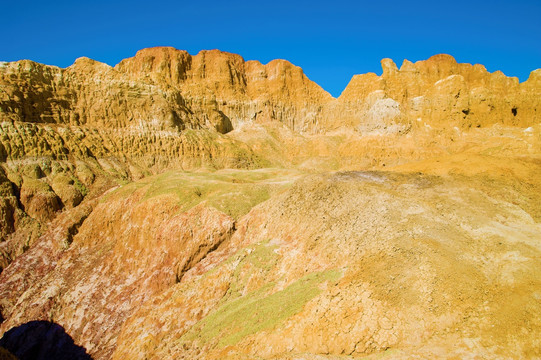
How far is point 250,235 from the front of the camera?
72.7 ft

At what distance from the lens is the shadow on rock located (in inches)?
877

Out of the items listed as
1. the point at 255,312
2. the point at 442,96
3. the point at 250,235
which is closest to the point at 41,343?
the point at 250,235

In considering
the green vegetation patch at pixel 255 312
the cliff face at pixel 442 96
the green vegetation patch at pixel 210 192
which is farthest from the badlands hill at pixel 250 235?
the cliff face at pixel 442 96

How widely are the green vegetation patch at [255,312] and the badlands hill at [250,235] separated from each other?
97mm

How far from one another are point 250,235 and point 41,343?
17776mm

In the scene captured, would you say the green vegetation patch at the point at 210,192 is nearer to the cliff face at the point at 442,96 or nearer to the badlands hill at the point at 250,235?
the badlands hill at the point at 250,235

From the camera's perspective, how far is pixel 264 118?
7831cm

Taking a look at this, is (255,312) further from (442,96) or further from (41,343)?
(442,96)

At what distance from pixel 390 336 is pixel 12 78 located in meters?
58.9

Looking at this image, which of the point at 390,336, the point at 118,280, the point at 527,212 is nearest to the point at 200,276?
the point at 118,280

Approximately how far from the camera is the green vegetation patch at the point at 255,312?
13422 millimetres

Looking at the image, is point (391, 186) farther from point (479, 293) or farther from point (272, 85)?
point (272, 85)

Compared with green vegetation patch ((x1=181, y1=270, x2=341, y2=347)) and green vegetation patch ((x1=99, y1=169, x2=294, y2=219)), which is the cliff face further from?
green vegetation patch ((x1=181, y1=270, x2=341, y2=347))

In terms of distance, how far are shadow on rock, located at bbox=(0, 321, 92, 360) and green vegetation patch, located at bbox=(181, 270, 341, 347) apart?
11.2 metres
